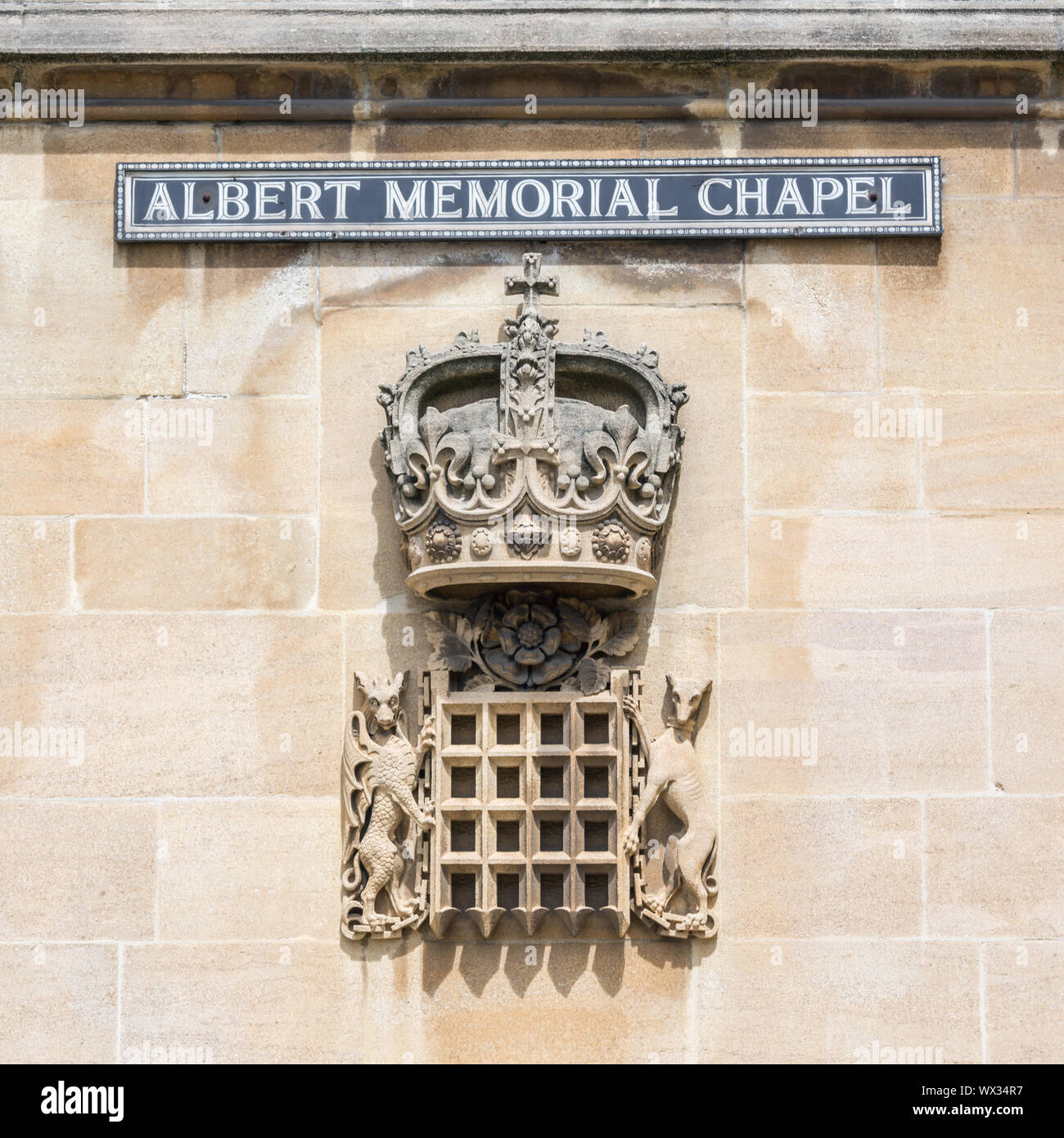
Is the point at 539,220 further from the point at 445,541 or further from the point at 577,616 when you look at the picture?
the point at 577,616

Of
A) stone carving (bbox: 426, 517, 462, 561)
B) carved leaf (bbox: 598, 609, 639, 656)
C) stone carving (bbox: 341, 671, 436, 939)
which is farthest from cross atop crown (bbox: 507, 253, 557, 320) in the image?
stone carving (bbox: 341, 671, 436, 939)

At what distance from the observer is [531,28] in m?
9.48

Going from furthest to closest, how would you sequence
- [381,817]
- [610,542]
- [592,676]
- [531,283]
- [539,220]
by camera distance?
[539,220], [531,283], [592,676], [381,817], [610,542]

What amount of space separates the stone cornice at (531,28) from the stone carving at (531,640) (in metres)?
2.71

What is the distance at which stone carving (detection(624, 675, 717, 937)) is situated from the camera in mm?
8836

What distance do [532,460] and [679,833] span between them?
1840mm

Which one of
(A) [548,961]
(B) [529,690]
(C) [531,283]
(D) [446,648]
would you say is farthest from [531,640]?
(C) [531,283]

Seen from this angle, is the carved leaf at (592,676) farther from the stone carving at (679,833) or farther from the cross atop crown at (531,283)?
the cross atop crown at (531,283)

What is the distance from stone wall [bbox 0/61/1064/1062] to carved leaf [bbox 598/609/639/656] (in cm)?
9

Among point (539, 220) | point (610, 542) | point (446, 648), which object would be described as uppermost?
point (539, 220)

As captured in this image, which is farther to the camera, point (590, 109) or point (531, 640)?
point (590, 109)

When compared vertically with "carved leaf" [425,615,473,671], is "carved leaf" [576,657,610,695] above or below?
below

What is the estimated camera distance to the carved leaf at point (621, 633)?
906 cm

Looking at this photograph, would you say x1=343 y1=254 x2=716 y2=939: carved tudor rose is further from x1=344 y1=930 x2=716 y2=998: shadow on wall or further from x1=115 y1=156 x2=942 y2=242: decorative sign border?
x1=115 y1=156 x2=942 y2=242: decorative sign border
